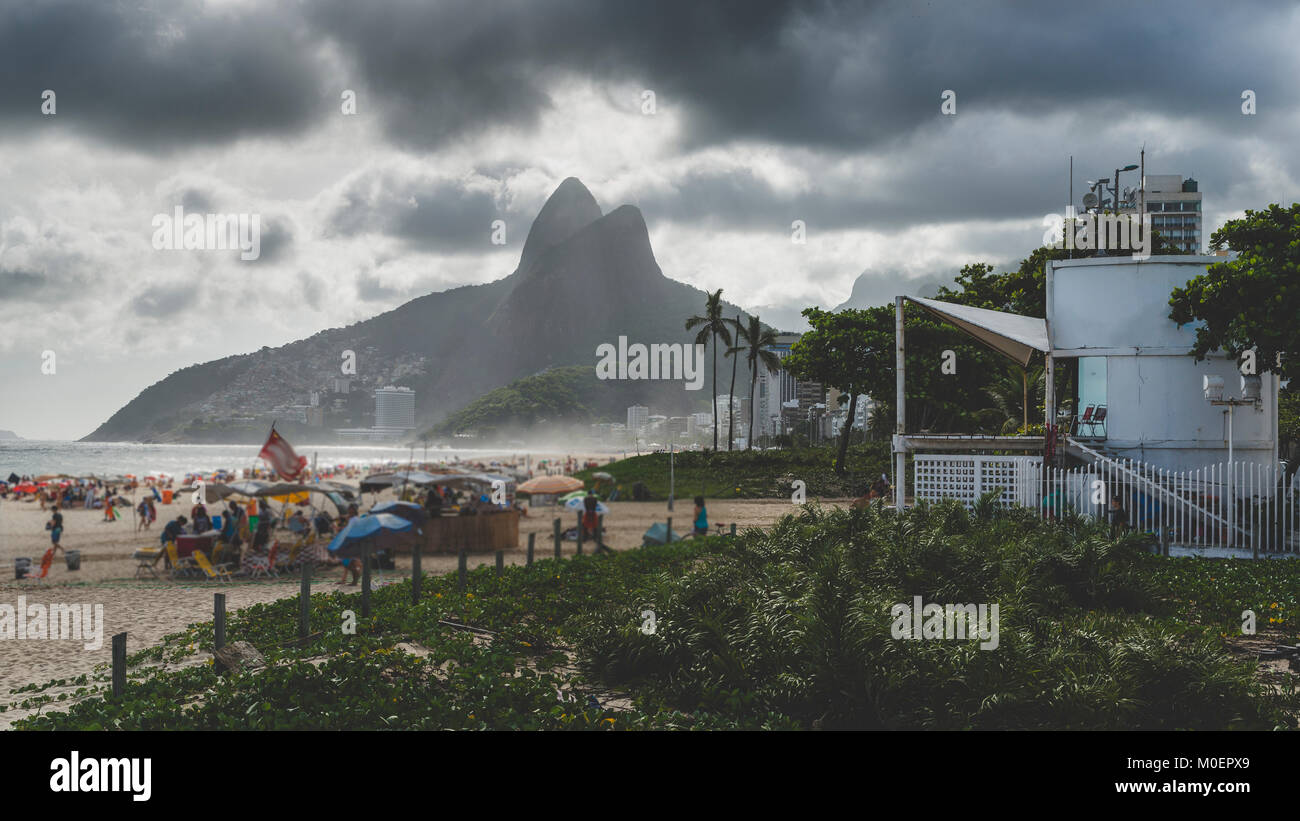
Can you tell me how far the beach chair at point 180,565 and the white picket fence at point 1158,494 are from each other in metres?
16.6

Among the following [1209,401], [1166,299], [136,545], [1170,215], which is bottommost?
Result: [136,545]

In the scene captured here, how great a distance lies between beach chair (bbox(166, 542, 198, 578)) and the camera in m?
19.5

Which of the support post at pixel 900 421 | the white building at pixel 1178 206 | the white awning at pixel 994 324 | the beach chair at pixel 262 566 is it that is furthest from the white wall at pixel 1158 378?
the white building at pixel 1178 206

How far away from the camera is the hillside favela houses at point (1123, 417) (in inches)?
728

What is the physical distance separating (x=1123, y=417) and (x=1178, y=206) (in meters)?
121

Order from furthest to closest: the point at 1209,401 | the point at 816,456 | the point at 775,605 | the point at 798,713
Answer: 1. the point at 816,456
2. the point at 1209,401
3. the point at 775,605
4. the point at 798,713

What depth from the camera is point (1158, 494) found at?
18.1 m

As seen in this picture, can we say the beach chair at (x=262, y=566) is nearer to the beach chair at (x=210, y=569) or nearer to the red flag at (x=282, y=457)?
the beach chair at (x=210, y=569)

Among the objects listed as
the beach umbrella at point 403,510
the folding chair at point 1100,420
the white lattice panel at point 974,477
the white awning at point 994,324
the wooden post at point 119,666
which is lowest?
the wooden post at point 119,666

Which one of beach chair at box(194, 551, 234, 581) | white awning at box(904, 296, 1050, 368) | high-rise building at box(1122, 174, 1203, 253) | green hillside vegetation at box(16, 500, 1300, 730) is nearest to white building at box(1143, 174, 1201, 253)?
high-rise building at box(1122, 174, 1203, 253)
